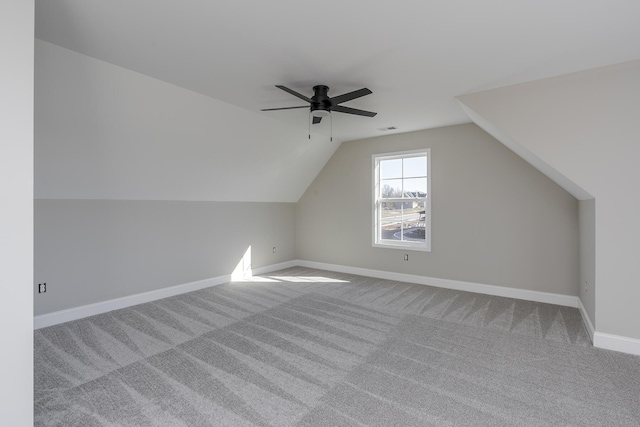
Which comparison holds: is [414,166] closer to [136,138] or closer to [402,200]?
[402,200]

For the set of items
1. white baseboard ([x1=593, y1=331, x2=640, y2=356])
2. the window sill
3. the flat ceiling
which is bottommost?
white baseboard ([x1=593, y1=331, x2=640, y2=356])

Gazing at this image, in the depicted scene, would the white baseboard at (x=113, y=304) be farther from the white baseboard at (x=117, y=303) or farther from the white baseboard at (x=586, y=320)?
the white baseboard at (x=586, y=320)

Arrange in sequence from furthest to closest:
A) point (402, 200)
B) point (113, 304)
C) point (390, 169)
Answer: point (390, 169) < point (402, 200) < point (113, 304)

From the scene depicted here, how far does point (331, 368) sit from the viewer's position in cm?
251

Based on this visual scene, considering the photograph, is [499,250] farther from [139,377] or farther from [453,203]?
[139,377]

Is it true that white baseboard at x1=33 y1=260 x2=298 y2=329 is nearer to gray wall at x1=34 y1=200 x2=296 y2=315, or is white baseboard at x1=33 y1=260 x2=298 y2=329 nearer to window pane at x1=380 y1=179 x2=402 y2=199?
gray wall at x1=34 y1=200 x2=296 y2=315

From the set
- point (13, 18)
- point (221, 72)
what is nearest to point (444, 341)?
point (221, 72)

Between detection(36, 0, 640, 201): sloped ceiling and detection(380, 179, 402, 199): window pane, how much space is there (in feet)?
6.75

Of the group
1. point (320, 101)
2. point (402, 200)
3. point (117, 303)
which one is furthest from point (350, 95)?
point (117, 303)

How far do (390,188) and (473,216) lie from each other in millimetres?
1468

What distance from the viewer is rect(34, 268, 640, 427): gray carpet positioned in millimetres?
1961

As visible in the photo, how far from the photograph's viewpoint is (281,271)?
6105 millimetres

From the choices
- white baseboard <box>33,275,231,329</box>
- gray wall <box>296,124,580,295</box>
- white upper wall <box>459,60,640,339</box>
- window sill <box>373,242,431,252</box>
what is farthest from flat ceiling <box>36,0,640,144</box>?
white baseboard <box>33,275,231,329</box>

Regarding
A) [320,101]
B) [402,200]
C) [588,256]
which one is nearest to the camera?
[320,101]
